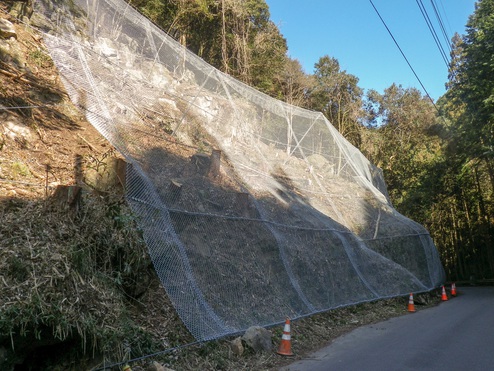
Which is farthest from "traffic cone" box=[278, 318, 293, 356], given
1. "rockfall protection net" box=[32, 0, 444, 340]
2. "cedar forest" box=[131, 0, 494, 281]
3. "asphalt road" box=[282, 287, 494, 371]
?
"cedar forest" box=[131, 0, 494, 281]

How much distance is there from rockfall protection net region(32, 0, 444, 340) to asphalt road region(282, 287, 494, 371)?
95 cm

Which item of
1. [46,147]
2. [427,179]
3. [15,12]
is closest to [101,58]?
[46,147]

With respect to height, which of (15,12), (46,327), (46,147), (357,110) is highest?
(357,110)

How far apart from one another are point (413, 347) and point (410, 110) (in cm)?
2636

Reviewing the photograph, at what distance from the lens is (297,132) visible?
13.1 meters

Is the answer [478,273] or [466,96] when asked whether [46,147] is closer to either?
[466,96]

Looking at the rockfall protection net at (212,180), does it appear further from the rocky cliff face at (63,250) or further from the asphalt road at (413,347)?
the asphalt road at (413,347)

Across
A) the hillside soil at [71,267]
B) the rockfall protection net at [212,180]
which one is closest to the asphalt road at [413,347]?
the hillside soil at [71,267]

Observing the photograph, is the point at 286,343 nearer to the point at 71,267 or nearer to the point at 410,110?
the point at 71,267

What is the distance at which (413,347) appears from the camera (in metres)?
8.12

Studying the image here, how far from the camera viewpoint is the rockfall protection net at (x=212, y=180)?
6.93 meters

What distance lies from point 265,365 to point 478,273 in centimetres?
2621

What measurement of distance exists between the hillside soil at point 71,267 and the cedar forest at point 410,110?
9.12 m

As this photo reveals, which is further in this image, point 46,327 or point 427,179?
point 427,179
